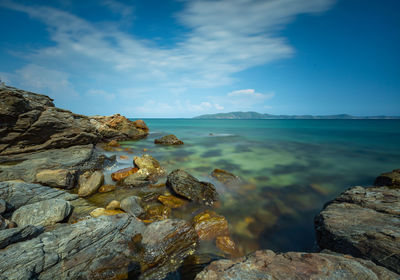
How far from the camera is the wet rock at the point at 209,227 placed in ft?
19.4

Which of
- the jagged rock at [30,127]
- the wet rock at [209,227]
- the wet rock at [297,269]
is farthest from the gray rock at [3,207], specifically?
the jagged rock at [30,127]

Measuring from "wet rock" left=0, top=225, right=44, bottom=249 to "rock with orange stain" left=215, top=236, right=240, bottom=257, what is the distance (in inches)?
198

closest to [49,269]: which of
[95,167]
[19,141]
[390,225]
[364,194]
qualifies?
[390,225]

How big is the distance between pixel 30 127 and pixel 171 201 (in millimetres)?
11648

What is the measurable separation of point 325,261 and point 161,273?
3.64 meters

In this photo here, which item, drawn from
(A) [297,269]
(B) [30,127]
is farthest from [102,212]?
(B) [30,127]

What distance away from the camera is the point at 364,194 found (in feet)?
22.2

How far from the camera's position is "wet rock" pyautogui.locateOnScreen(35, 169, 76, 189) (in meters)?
8.22

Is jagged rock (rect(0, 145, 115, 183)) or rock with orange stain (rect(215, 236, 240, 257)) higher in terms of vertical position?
jagged rock (rect(0, 145, 115, 183))

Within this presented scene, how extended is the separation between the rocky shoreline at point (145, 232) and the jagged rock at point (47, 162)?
0.07m

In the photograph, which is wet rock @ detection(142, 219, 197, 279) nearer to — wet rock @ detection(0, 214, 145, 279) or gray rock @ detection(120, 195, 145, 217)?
wet rock @ detection(0, 214, 145, 279)

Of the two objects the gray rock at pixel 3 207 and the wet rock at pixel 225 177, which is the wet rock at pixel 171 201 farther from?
the gray rock at pixel 3 207

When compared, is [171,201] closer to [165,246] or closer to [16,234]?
[165,246]

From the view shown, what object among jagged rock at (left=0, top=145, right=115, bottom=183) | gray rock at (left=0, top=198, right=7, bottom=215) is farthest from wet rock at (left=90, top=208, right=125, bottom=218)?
jagged rock at (left=0, top=145, right=115, bottom=183)
